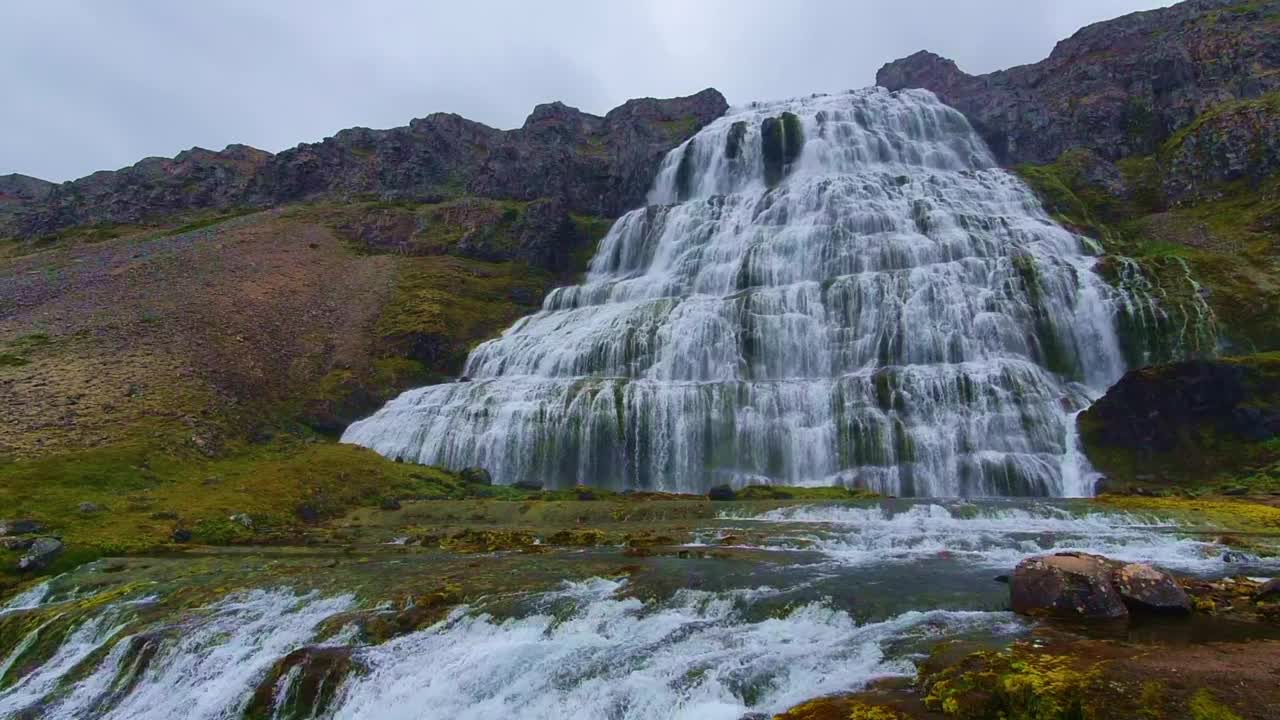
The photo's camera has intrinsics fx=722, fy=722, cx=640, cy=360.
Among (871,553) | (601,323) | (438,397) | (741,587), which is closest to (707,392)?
(601,323)

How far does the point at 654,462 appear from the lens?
34.9m

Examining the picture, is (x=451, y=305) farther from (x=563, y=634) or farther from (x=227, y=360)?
(x=563, y=634)

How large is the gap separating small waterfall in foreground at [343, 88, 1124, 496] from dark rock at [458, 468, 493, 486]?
1359 millimetres

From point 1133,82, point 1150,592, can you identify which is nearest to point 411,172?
point 1133,82

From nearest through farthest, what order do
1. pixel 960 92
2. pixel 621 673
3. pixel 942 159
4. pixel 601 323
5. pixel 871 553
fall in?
pixel 621 673
pixel 871 553
pixel 601 323
pixel 942 159
pixel 960 92

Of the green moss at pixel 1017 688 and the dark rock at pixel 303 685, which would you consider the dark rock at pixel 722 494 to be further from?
the green moss at pixel 1017 688

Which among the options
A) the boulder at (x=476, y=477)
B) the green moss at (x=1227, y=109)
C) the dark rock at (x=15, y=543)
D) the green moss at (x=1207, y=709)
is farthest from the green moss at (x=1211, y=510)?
the green moss at (x=1227, y=109)

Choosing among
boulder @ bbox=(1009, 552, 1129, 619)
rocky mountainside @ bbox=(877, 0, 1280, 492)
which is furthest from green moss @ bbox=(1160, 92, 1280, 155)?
boulder @ bbox=(1009, 552, 1129, 619)

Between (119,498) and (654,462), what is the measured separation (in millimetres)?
21372

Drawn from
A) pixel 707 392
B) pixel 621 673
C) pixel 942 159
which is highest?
pixel 942 159

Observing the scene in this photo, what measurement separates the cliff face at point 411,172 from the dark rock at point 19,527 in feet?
195

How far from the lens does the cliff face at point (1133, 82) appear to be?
202ft

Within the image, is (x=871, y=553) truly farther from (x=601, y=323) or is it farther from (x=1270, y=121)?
(x=1270, y=121)

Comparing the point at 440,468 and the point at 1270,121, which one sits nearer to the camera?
the point at 440,468
